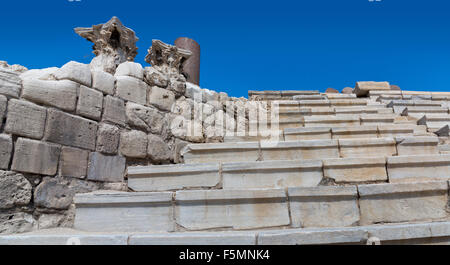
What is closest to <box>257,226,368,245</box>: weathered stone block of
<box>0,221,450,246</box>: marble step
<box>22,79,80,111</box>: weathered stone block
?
<box>0,221,450,246</box>: marble step

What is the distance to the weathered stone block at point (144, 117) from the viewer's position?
11.6ft

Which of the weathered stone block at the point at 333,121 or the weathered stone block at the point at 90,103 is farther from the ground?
the weathered stone block at the point at 333,121

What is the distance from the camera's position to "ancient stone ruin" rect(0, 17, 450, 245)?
2406 millimetres

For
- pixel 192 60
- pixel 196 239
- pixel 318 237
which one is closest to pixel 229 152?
pixel 196 239

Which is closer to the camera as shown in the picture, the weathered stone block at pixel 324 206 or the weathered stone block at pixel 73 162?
the weathered stone block at pixel 324 206

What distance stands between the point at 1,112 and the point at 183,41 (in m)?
4.70

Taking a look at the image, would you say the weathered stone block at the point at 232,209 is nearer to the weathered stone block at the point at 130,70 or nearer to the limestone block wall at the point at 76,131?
the limestone block wall at the point at 76,131

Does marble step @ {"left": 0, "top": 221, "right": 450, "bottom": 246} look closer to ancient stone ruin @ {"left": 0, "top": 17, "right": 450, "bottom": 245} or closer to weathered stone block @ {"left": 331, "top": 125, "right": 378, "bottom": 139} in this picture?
ancient stone ruin @ {"left": 0, "top": 17, "right": 450, "bottom": 245}

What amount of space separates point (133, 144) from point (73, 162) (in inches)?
28.3

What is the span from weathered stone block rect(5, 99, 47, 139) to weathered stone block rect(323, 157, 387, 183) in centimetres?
273

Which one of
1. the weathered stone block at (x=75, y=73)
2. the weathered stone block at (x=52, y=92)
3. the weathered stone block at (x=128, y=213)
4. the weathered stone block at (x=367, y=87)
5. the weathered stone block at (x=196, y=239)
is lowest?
the weathered stone block at (x=196, y=239)

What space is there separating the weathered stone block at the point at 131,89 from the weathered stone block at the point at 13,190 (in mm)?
1382

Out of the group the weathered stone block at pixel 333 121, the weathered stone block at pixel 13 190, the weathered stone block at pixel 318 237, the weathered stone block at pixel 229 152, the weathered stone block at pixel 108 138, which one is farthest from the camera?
the weathered stone block at pixel 333 121

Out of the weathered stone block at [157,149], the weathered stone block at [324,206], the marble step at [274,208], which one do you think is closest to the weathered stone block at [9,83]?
the marble step at [274,208]
